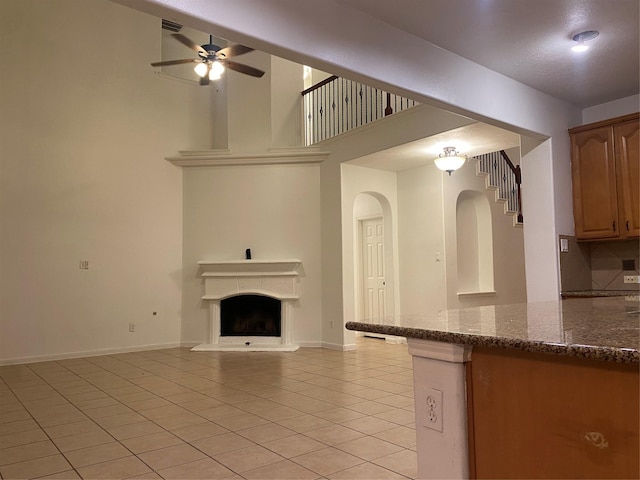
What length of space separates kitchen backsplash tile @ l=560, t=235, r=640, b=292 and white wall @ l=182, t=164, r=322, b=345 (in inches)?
146

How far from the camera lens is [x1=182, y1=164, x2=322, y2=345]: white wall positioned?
725 cm

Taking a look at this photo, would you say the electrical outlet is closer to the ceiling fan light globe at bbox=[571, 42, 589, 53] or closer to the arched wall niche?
the ceiling fan light globe at bbox=[571, 42, 589, 53]

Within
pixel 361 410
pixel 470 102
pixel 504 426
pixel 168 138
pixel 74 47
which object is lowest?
pixel 361 410

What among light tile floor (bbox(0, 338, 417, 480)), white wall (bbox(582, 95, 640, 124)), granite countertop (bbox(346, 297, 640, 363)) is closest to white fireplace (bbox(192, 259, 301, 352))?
light tile floor (bbox(0, 338, 417, 480))

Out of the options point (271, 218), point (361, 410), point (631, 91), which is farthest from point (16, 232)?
point (631, 91)

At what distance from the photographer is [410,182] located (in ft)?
24.2

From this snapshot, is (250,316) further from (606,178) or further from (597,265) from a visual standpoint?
(606,178)

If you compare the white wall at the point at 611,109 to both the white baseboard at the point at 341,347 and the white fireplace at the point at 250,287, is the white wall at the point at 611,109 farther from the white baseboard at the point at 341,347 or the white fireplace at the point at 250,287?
the white fireplace at the point at 250,287

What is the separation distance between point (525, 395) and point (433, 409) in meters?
0.28

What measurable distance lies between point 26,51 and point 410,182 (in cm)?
593

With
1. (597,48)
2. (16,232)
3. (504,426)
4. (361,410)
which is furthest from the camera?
(16,232)

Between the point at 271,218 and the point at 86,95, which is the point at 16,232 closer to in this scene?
the point at 86,95

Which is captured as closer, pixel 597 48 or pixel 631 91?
pixel 597 48

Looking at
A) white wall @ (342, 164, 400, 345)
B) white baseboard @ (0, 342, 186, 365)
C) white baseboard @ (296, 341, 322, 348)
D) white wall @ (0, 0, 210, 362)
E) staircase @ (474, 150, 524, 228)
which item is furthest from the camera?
staircase @ (474, 150, 524, 228)
